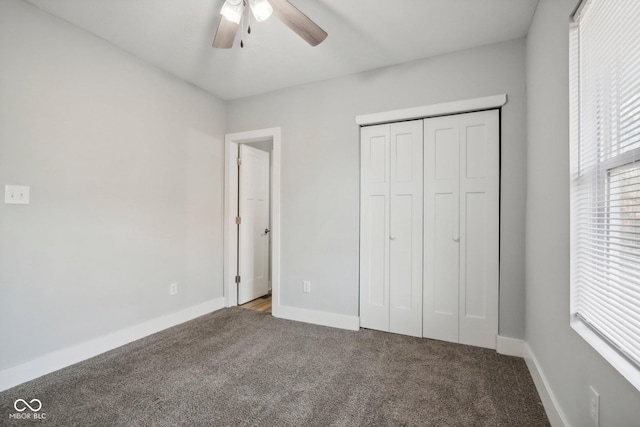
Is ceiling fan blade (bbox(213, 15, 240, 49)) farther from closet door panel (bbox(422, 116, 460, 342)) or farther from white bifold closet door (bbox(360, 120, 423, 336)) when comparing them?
closet door panel (bbox(422, 116, 460, 342))

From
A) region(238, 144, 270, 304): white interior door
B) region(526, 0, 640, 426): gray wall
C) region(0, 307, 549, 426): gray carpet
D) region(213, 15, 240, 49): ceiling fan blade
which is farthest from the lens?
region(238, 144, 270, 304): white interior door

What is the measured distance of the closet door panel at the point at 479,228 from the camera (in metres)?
2.38

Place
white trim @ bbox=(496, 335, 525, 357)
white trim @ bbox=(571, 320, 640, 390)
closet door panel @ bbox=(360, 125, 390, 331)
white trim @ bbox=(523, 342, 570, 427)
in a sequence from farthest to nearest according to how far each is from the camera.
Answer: closet door panel @ bbox=(360, 125, 390, 331) → white trim @ bbox=(496, 335, 525, 357) → white trim @ bbox=(523, 342, 570, 427) → white trim @ bbox=(571, 320, 640, 390)

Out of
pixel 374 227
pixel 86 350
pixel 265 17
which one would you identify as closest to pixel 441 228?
pixel 374 227

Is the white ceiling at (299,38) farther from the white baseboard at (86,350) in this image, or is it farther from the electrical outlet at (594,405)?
the white baseboard at (86,350)

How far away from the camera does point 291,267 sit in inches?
126

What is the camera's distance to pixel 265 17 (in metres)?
1.70

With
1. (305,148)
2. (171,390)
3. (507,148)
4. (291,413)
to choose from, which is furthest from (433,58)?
(171,390)

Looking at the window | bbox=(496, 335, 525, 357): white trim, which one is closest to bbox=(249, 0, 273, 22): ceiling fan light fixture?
the window

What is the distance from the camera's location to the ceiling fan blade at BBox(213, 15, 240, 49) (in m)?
1.79

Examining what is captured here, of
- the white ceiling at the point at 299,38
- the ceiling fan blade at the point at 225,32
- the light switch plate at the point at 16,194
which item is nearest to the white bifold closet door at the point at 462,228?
the white ceiling at the point at 299,38

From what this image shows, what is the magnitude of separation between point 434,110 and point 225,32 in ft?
5.86

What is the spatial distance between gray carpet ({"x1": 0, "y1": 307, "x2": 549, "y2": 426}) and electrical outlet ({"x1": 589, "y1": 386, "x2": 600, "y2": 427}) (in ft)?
1.90

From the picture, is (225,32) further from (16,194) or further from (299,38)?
(16,194)
